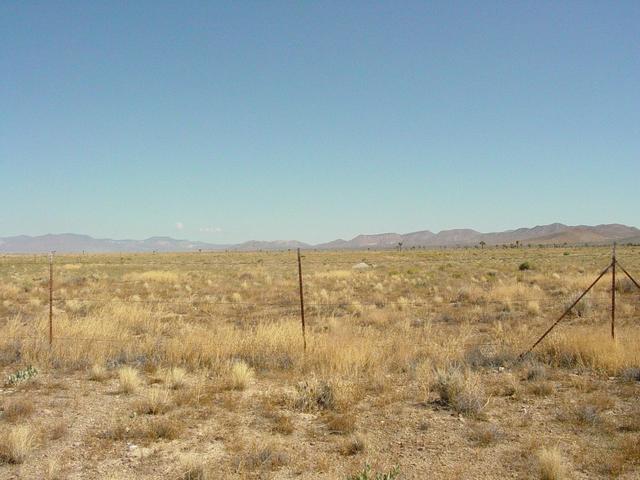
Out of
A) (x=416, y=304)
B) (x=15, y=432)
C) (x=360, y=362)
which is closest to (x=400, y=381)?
(x=360, y=362)

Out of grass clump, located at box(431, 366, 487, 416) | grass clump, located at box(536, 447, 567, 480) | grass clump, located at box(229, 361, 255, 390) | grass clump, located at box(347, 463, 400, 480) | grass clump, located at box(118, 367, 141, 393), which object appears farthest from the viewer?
grass clump, located at box(229, 361, 255, 390)

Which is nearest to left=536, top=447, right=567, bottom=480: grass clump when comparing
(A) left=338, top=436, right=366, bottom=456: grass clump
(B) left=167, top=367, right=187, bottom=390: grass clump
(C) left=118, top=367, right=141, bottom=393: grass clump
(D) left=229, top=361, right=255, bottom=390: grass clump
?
(A) left=338, top=436, right=366, bottom=456: grass clump

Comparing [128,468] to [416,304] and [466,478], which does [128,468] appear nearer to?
[466,478]

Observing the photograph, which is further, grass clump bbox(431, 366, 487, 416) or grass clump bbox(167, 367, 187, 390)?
grass clump bbox(167, 367, 187, 390)

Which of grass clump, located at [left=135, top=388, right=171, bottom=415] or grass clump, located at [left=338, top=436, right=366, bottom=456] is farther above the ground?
grass clump, located at [left=135, top=388, right=171, bottom=415]

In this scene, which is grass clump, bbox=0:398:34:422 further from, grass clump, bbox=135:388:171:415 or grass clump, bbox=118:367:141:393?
grass clump, bbox=135:388:171:415

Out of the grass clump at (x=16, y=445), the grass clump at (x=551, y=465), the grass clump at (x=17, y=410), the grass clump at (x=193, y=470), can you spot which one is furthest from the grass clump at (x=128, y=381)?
the grass clump at (x=551, y=465)

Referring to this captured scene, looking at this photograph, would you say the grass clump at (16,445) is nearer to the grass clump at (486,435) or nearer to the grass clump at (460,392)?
the grass clump at (486,435)

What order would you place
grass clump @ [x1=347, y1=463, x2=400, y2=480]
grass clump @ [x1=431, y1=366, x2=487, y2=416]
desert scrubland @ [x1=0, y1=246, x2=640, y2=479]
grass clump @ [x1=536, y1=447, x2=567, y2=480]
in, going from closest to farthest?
1. grass clump @ [x1=347, y1=463, x2=400, y2=480]
2. grass clump @ [x1=536, y1=447, x2=567, y2=480]
3. desert scrubland @ [x1=0, y1=246, x2=640, y2=479]
4. grass clump @ [x1=431, y1=366, x2=487, y2=416]

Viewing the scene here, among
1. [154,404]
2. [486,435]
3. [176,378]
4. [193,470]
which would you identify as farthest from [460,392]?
[176,378]

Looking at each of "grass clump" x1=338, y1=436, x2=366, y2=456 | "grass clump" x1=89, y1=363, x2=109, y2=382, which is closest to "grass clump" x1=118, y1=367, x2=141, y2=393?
"grass clump" x1=89, y1=363, x2=109, y2=382

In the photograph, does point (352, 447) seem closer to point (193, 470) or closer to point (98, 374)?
point (193, 470)

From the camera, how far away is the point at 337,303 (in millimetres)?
20469

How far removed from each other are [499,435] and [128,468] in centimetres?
453
